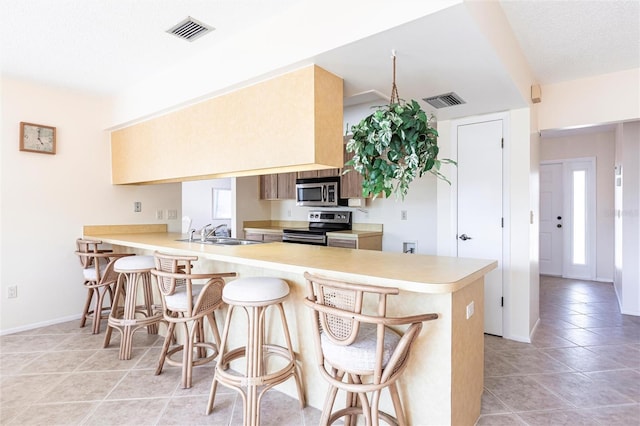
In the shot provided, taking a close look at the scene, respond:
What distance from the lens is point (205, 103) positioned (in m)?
3.06

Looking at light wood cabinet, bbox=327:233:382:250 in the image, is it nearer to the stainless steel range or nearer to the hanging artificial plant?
the stainless steel range

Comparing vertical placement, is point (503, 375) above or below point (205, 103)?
below

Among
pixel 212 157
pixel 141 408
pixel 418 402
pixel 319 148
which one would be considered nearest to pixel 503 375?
pixel 418 402

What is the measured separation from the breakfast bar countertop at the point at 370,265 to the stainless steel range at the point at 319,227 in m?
2.05

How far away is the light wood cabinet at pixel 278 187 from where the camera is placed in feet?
18.8

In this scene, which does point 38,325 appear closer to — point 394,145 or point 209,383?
point 209,383

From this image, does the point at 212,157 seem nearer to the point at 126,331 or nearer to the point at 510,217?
the point at 126,331

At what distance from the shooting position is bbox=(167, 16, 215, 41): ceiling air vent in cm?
243

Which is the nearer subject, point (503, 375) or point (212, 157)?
point (503, 375)

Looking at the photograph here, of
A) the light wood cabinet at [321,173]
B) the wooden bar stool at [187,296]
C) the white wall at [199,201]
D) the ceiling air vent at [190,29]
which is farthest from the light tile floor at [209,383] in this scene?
the white wall at [199,201]

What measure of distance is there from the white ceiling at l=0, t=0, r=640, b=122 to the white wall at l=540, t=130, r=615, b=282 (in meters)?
3.30

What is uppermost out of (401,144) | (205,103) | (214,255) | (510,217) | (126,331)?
(205,103)

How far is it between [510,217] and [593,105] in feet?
4.32

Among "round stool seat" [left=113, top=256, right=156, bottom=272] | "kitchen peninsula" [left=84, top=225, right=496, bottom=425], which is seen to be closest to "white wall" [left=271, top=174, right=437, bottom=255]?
"kitchen peninsula" [left=84, top=225, right=496, bottom=425]
